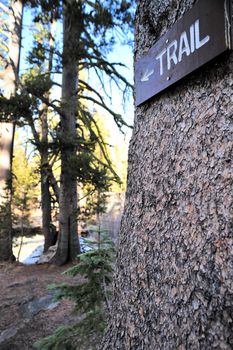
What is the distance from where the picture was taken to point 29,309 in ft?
18.4

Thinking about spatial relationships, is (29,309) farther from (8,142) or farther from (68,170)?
(8,142)

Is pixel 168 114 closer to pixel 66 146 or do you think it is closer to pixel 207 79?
pixel 207 79

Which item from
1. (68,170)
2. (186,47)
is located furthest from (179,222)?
(68,170)

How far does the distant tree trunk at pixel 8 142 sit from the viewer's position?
916 centimetres

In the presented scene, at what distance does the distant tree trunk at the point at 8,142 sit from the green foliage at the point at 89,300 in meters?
6.83

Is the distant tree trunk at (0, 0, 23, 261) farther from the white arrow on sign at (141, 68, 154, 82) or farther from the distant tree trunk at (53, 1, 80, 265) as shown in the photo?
the white arrow on sign at (141, 68, 154, 82)

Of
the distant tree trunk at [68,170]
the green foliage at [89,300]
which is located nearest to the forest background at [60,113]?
the distant tree trunk at [68,170]

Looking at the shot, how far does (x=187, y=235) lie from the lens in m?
1.29

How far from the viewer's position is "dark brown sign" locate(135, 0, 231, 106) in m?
1.20

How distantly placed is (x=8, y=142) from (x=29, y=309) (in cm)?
555

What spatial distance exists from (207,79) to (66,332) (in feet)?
7.75

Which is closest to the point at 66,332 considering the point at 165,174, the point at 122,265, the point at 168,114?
the point at 122,265

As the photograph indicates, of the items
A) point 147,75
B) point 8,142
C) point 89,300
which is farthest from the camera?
point 8,142

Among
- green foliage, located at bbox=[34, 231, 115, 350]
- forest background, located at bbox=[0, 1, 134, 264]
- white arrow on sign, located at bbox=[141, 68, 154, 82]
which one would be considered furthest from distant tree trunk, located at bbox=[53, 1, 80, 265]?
white arrow on sign, located at bbox=[141, 68, 154, 82]
